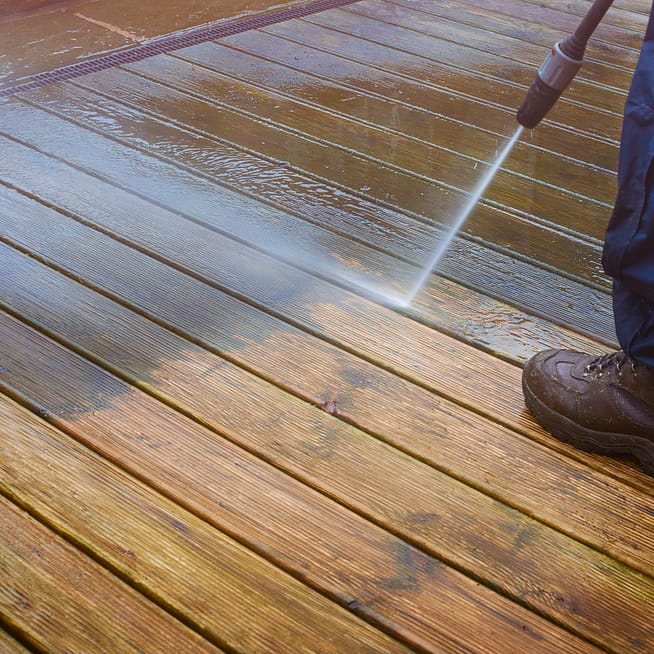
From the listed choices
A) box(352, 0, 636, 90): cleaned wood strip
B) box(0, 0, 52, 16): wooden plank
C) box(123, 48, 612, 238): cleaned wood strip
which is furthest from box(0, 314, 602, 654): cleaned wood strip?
box(0, 0, 52, 16): wooden plank

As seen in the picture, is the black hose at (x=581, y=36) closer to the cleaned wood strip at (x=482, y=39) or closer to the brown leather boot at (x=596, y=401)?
the brown leather boot at (x=596, y=401)

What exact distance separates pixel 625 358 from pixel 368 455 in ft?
1.27

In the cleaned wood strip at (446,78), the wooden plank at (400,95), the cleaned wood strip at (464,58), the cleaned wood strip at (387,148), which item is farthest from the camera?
the cleaned wood strip at (464,58)

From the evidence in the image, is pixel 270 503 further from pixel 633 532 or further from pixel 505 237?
pixel 505 237

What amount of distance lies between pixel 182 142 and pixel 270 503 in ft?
3.86

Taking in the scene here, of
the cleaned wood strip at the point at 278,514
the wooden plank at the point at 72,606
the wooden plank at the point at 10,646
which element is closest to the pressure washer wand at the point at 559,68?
the cleaned wood strip at the point at 278,514

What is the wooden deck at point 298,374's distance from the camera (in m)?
0.97

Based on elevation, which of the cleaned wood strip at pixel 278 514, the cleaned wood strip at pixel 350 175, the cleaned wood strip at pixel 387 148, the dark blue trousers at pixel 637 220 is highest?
the dark blue trousers at pixel 637 220

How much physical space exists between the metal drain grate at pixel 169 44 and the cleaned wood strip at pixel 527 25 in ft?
1.12


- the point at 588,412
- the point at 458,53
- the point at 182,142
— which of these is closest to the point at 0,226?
the point at 182,142

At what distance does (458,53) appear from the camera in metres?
2.59

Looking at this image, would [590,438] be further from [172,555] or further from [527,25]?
[527,25]

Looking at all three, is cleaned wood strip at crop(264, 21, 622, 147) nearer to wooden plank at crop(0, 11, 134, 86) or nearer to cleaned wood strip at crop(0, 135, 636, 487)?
wooden plank at crop(0, 11, 134, 86)

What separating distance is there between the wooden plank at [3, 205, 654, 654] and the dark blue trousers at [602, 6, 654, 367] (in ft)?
0.75
